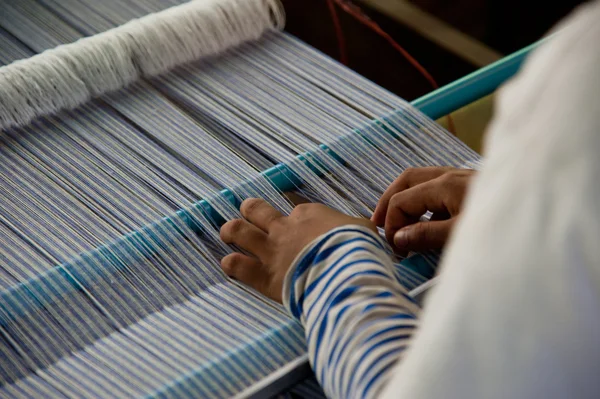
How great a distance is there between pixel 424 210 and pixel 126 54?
22.3 inches

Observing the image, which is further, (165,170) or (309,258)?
(165,170)

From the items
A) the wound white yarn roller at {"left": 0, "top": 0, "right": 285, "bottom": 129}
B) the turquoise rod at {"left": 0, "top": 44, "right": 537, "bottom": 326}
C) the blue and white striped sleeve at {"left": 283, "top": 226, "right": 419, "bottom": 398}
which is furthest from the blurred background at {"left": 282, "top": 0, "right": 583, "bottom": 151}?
the blue and white striped sleeve at {"left": 283, "top": 226, "right": 419, "bottom": 398}

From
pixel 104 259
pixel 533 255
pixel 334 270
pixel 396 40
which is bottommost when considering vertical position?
pixel 396 40

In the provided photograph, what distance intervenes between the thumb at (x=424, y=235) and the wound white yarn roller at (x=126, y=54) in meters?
0.54

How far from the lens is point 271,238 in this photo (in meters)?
0.85

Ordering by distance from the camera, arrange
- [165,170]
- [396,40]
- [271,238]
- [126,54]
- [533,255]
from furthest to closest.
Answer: [396,40], [126,54], [165,170], [271,238], [533,255]

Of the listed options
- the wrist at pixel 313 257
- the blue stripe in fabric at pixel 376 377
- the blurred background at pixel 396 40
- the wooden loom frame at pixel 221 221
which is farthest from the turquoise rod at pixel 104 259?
the blurred background at pixel 396 40

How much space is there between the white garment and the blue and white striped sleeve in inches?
8.0

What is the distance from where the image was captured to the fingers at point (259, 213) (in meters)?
0.88

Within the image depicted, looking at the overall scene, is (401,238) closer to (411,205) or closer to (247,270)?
(411,205)

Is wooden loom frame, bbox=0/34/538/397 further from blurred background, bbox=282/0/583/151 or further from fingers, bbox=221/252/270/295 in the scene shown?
blurred background, bbox=282/0/583/151

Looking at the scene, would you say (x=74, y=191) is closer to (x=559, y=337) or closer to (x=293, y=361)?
(x=293, y=361)

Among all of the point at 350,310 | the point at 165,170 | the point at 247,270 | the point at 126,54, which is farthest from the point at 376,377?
the point at 126,54

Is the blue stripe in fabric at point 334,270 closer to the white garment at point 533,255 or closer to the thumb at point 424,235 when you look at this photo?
the thumb at point 424,235
